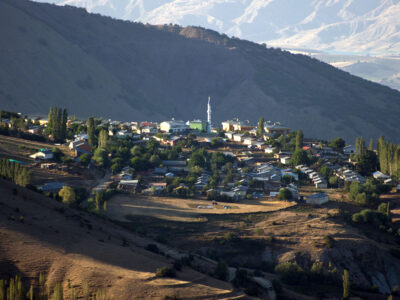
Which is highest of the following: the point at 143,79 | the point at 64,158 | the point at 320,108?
the point at 143,79

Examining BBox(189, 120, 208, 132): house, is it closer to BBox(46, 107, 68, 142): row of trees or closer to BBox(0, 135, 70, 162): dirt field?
BBox(46, 107, 68, 142): row of trees

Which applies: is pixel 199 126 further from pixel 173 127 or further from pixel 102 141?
pixel 102 141

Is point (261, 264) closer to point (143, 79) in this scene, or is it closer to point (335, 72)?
point (143, 79)

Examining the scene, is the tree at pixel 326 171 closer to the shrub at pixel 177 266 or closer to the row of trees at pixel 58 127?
the row of trees at pixel 58 127

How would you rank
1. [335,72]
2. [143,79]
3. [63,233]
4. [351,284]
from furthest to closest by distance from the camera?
[335,72], [143,79], [351,284], [63,233]

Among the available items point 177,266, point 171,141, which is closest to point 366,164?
point 171,141

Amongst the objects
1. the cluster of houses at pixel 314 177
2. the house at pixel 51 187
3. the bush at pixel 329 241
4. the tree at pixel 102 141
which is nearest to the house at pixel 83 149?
the tree at pixel 102 141

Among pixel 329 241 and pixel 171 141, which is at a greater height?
pixel 171 141

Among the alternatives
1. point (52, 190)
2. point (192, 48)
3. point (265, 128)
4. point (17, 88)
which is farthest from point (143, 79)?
point (52, 190)
